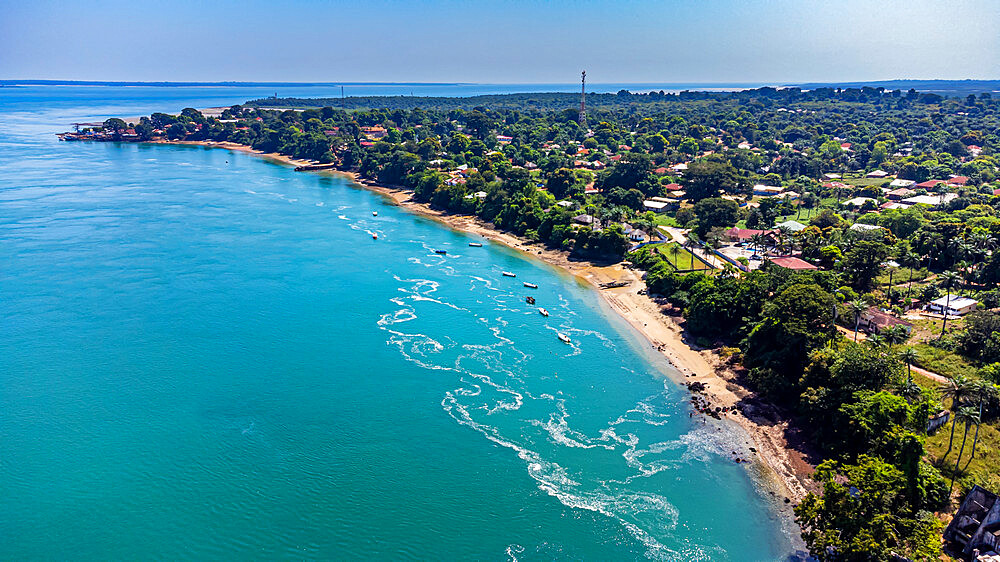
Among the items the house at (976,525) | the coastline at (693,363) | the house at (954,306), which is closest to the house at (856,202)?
the house at (954,306)

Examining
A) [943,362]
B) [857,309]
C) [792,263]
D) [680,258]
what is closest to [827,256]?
[792,263]

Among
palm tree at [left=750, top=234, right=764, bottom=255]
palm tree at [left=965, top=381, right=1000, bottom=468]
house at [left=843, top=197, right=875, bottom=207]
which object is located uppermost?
house at [left=843, top=197, right=875, bottom=207]

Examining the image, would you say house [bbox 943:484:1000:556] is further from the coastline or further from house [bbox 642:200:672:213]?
house [bbox 642:200:672:213]

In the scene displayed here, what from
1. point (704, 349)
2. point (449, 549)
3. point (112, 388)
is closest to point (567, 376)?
point (704, 349)

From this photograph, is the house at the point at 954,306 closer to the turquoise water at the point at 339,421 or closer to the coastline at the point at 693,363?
the coastline at the point at 693,363

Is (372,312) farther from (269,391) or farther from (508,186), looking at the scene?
(508,186)

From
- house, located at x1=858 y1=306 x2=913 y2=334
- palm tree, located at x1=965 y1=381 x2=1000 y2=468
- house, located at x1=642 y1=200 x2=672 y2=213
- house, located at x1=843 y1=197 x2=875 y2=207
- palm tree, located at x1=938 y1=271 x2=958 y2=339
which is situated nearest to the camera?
palm tree, located at x1=965 y1=381 x2=1000 y2=468

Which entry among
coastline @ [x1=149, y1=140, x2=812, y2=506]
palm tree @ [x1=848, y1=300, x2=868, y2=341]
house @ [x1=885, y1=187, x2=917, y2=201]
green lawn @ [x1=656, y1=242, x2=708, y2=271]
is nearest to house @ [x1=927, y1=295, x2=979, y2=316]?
palm tree @ [x1=848, y1=300, x2=868, y2=341]
